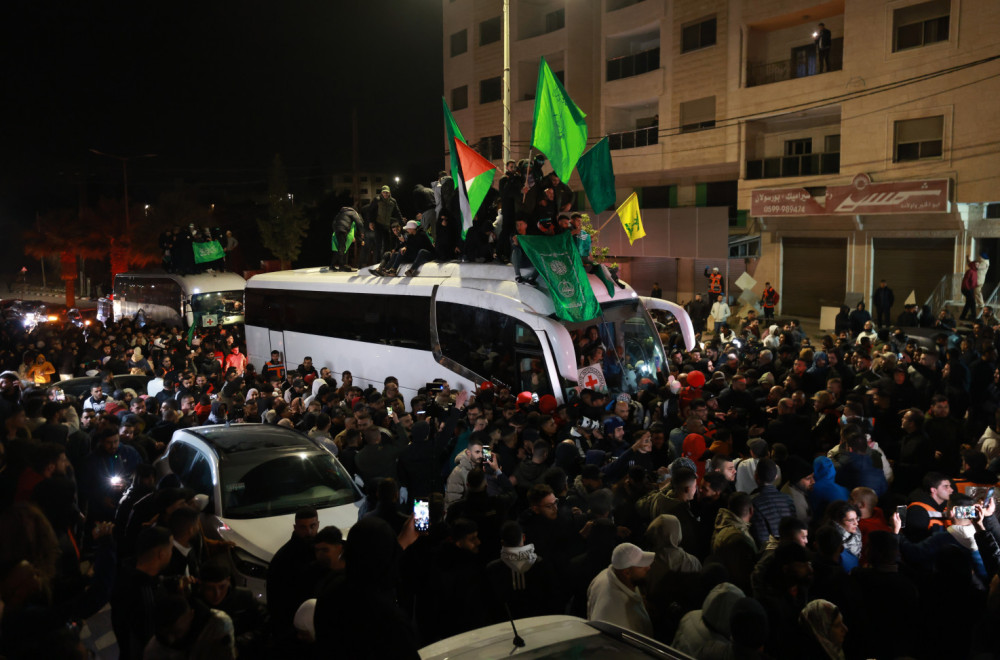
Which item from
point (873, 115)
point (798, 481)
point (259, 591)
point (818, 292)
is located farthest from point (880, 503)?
point (818, 292)

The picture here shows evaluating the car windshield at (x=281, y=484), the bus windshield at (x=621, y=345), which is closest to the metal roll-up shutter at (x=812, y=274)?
the bus windshield at (x=621, y=345)

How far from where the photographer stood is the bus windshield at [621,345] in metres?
12.3

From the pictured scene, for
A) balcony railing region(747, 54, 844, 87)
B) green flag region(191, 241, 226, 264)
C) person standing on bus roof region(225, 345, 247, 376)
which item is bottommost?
person standing on bus roof region(225, 345, 247, 376)

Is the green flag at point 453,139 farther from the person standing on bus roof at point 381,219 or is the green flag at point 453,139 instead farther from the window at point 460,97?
the window at point 460,97

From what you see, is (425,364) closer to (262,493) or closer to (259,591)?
(262,493)

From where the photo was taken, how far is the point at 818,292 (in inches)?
1141

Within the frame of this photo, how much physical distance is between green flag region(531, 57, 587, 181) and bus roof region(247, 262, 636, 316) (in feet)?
6.72

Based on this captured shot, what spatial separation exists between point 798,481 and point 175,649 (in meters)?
4.81

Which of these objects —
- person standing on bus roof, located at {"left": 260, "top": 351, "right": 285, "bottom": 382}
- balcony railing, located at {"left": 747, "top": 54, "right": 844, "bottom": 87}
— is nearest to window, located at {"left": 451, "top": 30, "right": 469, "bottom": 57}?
balcony railing, located at {"left": 747, "top": 54, "right": 844, "bottom": 87}

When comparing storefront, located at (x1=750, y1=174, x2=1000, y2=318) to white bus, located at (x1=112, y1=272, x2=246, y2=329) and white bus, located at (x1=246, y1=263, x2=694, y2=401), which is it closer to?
white bus, located at (x1=246, y1=263, x2=694, y2=401)

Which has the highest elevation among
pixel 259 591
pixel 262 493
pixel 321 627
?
pixel 321 627

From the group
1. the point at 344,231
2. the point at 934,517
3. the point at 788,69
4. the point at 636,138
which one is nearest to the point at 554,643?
the point at 934,517

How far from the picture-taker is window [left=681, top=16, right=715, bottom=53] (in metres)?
30.3

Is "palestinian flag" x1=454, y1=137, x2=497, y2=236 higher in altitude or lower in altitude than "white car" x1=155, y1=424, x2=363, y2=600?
higher
